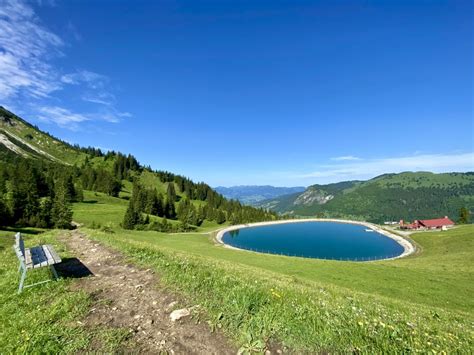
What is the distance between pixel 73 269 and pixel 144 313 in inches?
270

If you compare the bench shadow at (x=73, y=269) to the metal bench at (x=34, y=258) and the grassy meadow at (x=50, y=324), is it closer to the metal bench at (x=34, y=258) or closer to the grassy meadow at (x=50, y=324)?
the metal bench at (x=34, y=258)

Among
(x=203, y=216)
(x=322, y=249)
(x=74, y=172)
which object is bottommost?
(x=322, y=249)

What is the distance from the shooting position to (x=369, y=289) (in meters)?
27.6

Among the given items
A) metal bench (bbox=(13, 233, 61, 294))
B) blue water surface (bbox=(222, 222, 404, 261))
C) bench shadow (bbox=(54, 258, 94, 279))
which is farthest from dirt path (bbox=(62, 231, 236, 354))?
blue water surface (bbox=(222, 222, 404, 261))

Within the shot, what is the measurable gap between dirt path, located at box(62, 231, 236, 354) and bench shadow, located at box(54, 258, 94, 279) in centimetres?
39

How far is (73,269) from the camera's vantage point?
11719 millimetres

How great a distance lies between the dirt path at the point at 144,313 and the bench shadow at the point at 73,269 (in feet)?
1.27

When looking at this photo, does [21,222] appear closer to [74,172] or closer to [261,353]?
[261,353]

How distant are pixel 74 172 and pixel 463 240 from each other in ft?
646

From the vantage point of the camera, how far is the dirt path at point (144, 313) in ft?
18.3

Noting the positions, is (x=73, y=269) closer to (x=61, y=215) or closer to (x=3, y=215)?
(x=3, y=215)

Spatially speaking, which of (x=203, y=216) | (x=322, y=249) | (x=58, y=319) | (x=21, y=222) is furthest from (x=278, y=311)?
(x=203, y=216)

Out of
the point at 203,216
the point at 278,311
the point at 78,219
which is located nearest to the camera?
the point at 278,311

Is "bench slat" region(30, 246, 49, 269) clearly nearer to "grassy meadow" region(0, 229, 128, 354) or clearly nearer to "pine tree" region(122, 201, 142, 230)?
"grassy meadow" region(0, 229, 128, 354)
